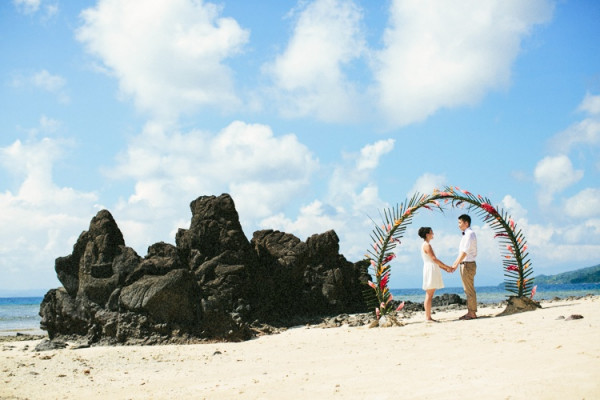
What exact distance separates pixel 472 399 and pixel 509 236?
8.62 metres

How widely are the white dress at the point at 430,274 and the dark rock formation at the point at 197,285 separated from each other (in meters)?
4.55

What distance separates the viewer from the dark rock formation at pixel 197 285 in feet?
41.9

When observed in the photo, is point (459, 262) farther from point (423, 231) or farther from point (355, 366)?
point (355, 366)

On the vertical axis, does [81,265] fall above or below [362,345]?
above

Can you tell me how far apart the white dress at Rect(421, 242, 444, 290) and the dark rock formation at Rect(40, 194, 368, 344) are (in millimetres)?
4554

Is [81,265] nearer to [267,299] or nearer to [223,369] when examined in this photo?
[267,299]

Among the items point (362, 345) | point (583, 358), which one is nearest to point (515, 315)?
point (362, 345)

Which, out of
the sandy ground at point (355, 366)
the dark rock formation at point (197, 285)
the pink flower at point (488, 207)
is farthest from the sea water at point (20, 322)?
the pink flower at point (488, 207)

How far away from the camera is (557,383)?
557 centimetres

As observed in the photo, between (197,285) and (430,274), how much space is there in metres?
5.81

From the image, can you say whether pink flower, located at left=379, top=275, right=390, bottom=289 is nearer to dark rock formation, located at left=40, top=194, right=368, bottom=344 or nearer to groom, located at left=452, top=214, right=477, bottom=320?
groom, located at left=452, top=214, right=477, bottom=320

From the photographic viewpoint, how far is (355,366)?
777 centimetres

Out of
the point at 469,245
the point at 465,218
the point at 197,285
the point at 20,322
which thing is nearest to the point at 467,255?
the point at 469,245

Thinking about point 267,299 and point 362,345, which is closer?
point 362,345
